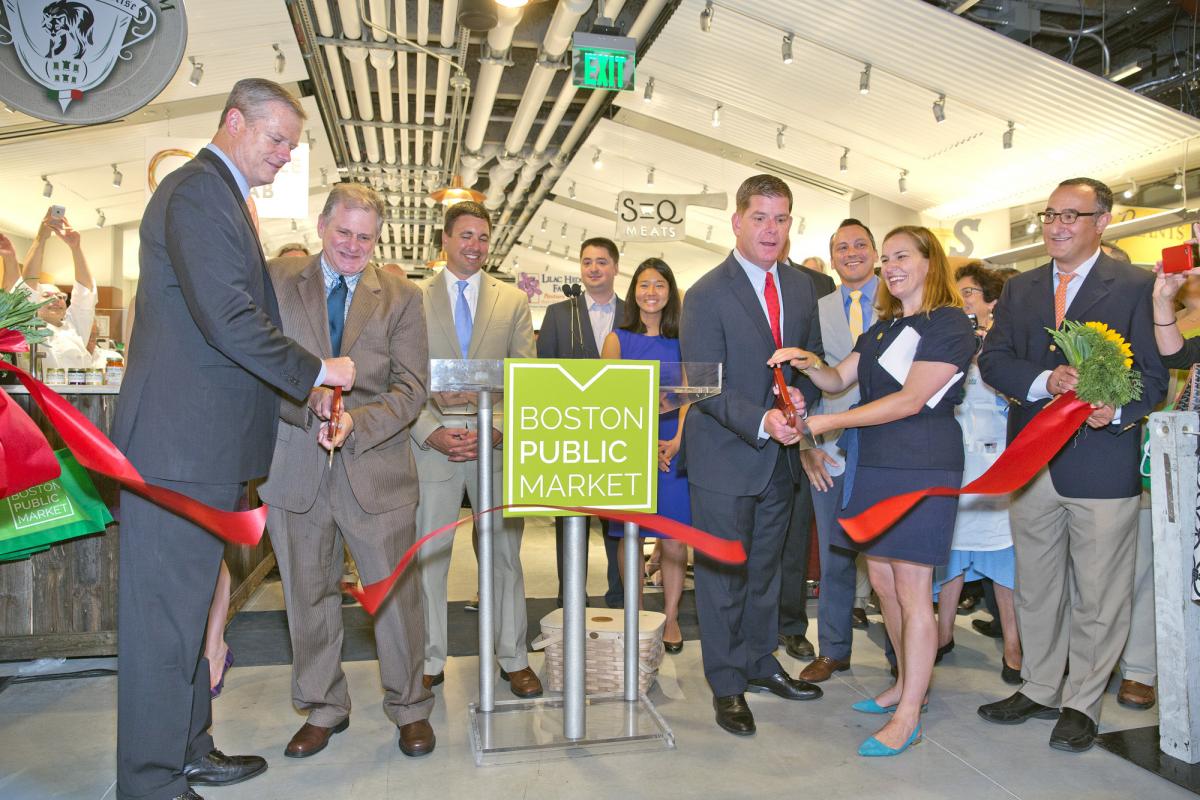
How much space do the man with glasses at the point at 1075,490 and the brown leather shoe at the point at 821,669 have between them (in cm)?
61

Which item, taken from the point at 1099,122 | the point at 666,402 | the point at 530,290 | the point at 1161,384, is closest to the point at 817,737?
the point at 666,402

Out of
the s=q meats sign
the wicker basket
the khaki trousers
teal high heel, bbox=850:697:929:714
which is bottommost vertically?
teal high heel, bbox=850:697:929:714

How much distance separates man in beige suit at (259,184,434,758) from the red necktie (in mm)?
A: 1233

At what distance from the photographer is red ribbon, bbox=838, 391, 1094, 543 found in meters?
2.82

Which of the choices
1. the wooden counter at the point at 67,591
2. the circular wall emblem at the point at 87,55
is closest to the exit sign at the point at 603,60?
the circular wall emblem at the point at 87,55

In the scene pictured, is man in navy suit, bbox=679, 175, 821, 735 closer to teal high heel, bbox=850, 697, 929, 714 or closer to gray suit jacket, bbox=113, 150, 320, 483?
teal high heel, bbox=850, 697, 929, 714

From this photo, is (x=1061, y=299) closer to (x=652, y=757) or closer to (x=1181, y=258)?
(x=1181, y=258)

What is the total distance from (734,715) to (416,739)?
3.43 feet

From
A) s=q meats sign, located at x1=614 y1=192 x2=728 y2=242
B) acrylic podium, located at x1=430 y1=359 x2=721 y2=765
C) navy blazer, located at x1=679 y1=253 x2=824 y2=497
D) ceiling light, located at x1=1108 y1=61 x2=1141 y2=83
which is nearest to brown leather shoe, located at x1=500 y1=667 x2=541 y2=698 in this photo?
acrylic podium, located at x1=430 y1=359 x2=721 y2=765

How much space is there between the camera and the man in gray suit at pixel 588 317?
4312mm

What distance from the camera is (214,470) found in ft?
7.62

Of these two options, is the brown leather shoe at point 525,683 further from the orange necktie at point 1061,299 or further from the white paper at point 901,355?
the orange necktie at point 1061,299

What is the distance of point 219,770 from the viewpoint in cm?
262

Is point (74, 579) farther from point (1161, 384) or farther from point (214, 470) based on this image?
point (1161, 384)
